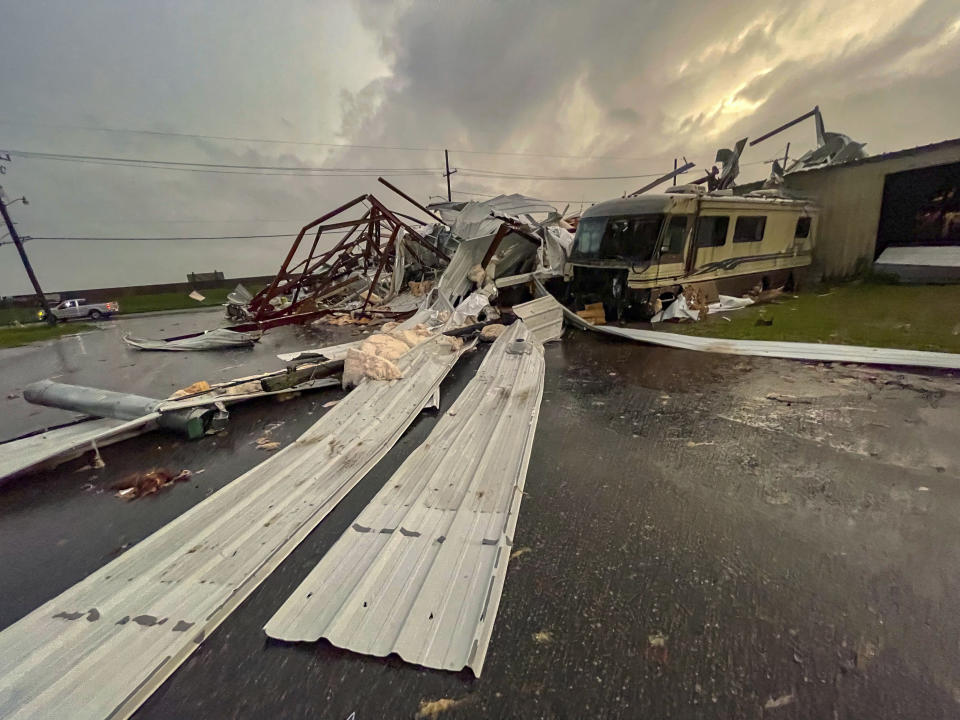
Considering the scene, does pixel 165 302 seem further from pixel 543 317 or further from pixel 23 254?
pixel 543 317

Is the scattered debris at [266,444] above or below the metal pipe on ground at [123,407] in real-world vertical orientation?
below

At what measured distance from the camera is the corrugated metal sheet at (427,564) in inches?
64.5

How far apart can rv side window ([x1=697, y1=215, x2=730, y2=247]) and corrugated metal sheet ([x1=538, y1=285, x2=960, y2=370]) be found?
106 inches

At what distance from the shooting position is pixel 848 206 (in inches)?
401

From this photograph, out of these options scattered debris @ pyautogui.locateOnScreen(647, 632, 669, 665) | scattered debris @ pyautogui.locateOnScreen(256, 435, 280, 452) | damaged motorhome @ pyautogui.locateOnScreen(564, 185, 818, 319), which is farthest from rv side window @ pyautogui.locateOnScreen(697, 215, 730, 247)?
scattered debris @ pyautogui.locateOnScreen(256, 435, 280, 452)

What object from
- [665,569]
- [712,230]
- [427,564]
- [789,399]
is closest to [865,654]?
[665,569]

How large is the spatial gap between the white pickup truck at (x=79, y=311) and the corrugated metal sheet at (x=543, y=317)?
23.1m

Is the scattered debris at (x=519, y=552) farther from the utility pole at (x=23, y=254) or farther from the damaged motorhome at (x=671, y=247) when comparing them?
the utility pole at (x=23, y=254)

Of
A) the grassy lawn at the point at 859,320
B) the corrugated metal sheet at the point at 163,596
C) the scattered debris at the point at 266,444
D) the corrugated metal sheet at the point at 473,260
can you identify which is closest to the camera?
the corrugated metal sheet at the point at 163,596

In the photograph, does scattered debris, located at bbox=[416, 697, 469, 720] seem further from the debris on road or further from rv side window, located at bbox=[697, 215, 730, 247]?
the debris on road

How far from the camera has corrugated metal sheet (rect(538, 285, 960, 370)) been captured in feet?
14.5

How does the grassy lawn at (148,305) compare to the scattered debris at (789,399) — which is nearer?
the scattered debris at (789,399)

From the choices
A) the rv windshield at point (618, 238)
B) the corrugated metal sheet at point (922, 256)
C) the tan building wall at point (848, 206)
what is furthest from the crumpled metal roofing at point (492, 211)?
the corrugated metal sheet at point (922, 256)

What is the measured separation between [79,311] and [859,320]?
29529 millimetres
